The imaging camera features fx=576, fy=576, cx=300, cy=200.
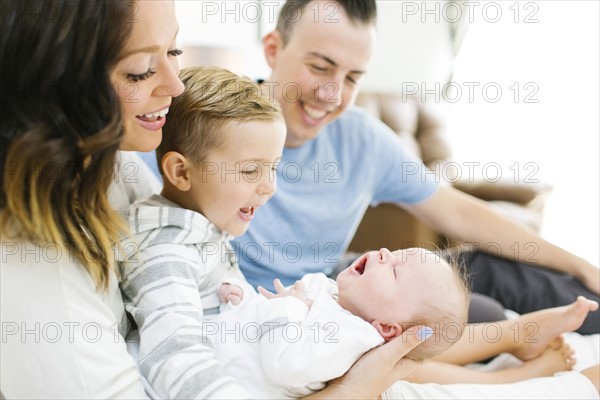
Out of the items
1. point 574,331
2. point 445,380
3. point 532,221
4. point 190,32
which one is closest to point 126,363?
point 445,380

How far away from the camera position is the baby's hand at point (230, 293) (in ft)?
3.42

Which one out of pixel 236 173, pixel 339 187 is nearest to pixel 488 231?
pixel 339 187

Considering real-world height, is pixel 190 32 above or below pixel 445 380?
above

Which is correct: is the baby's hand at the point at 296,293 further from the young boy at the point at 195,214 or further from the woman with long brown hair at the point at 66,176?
the woman with long brown hair at the point at 66,176

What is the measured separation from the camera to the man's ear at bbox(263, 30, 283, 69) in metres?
1.61

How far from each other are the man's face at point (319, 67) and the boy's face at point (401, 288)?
0.56 m

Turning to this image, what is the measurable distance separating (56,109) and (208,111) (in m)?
0.31

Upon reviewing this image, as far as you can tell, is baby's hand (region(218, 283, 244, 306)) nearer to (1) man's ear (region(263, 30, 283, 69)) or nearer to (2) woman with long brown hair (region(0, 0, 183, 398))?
(2) woman with long brown hair (region(0, 0, 183, 398))

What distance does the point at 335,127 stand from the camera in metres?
1.66

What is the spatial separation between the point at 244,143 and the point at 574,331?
1034 mm

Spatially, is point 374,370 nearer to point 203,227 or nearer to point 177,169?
point 203,227

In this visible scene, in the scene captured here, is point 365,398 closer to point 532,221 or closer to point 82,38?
point 82,38

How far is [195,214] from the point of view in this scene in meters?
1.01

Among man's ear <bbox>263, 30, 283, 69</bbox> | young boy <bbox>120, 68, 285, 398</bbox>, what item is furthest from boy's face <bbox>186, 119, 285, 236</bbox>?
man's ear <bbox>263, 30, 283, 69</bbox>
